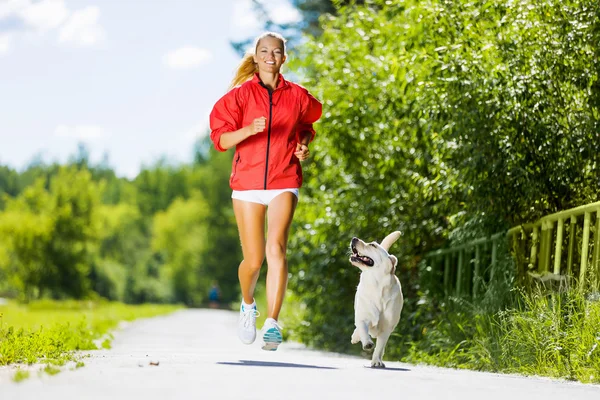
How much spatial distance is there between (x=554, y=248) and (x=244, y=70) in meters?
4.20

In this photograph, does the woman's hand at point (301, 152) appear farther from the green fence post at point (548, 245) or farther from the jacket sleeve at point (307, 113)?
the green fence post at point (548, 245)

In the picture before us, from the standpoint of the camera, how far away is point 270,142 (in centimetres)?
830

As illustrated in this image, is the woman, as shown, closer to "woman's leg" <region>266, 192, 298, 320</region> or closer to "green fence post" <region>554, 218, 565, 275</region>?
"woman's leg" <region>266, 192, 298, 320</region>

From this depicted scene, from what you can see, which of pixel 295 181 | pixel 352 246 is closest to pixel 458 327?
pixel 352 246

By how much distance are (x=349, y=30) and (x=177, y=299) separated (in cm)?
7322

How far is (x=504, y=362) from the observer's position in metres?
9.12

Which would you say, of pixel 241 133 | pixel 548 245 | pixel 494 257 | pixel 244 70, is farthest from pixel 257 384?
pixel 494 257

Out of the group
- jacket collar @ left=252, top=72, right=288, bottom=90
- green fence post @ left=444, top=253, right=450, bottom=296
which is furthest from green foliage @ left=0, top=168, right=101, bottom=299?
→ jacket collar @ left=252, top=72, right=288, bottom=90

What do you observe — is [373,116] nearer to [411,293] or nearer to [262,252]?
[411,293]

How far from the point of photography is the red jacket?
8289 millimetres

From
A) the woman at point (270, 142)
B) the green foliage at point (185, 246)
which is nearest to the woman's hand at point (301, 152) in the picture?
the woman at point (270, 142)

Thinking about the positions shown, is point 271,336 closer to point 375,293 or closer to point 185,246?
point 375,293

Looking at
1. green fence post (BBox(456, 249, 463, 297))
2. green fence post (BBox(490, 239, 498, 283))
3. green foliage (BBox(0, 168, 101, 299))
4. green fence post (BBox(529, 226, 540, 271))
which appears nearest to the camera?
green fence post (BBox(529, 226, 540, 271))

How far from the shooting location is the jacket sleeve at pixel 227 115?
328 inches
